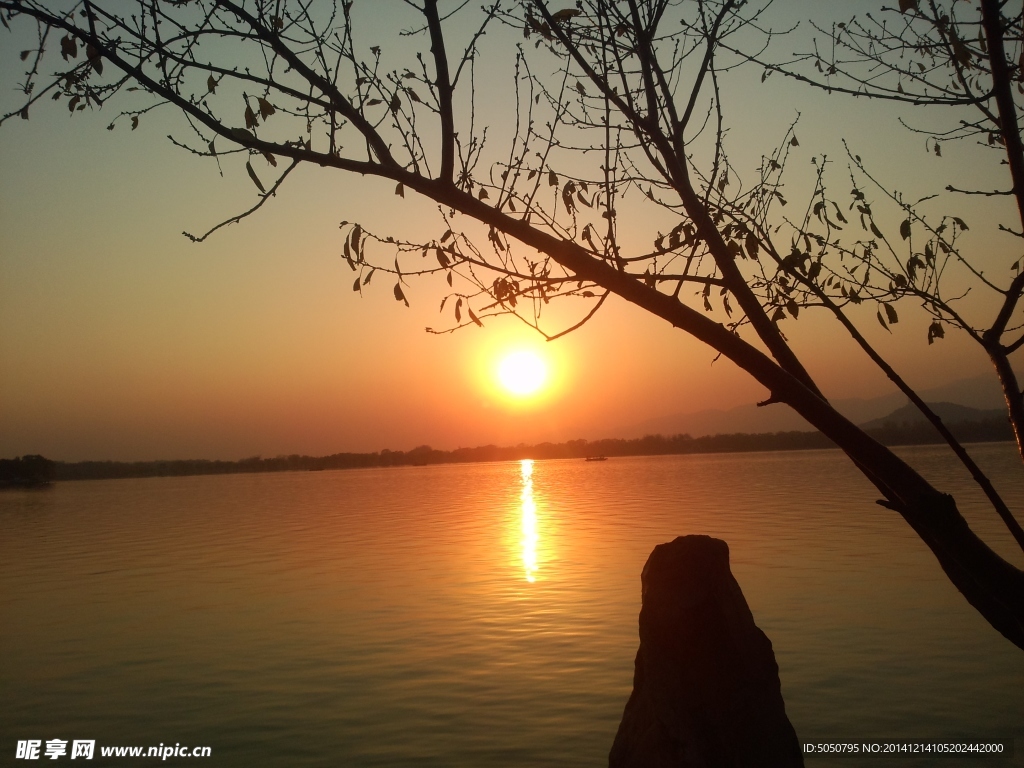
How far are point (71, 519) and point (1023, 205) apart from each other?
4255cm

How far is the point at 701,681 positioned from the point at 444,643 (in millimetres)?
6723

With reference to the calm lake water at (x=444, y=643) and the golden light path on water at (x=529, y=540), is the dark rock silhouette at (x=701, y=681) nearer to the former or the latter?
the calm lake water at (x=444, y=643)

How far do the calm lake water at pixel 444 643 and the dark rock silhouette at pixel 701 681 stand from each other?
196 cm

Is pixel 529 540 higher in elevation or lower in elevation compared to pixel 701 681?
lower

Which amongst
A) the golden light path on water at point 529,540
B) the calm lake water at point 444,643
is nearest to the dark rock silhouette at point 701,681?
the calm lake water at point 444,643

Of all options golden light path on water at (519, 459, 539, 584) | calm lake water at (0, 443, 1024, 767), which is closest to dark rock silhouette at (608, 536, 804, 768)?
calm lake water at (0, 443, 1024, 767)

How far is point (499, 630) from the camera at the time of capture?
12.8 metres

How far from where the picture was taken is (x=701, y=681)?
5.84 m

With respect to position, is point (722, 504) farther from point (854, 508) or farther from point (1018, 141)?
point (1018, 141)

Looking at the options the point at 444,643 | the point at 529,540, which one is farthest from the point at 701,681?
the point at 529,540

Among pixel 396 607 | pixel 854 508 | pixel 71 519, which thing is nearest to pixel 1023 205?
pixel 396 607

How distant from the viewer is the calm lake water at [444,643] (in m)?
8.41

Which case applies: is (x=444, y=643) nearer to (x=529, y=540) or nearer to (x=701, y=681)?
(x=701, y=681)

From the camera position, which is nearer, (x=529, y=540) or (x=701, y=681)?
(x=701, y=681)
